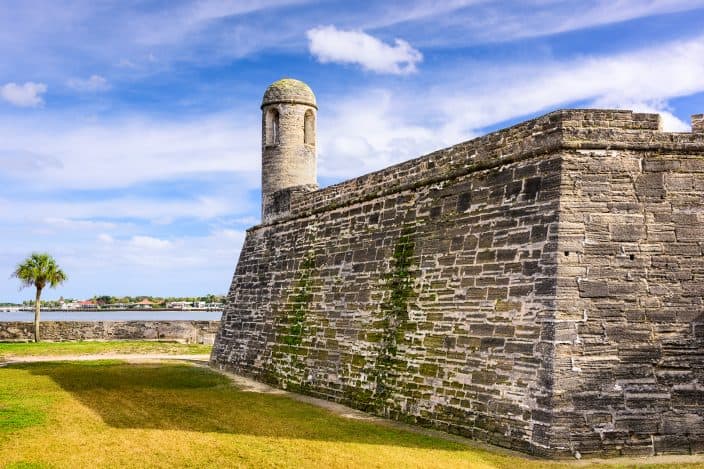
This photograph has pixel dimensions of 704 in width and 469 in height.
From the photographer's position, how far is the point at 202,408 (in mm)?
11742

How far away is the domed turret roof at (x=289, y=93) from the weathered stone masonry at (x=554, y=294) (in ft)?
29.5

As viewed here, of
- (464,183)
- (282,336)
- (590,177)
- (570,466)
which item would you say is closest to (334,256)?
(282,336)

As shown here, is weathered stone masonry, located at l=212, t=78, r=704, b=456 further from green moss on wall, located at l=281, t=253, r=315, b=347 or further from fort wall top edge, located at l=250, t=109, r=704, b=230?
green moss on wall, located at l=281, t=253, r=315, b=347

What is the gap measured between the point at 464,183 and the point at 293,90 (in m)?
10.5

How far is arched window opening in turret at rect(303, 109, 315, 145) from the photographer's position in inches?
800

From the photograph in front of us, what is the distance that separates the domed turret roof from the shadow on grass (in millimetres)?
8043

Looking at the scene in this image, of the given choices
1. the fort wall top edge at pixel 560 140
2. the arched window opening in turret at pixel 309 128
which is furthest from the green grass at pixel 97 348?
the fort wall top edge at pixel 560 140

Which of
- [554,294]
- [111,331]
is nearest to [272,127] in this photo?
[554,294]

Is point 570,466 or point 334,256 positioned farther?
point 334,256

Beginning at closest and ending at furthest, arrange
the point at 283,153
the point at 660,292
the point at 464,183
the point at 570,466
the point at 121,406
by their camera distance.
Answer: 1. the point at 570,466
2. the point at 660,292
3. the point at 464,183
4. the point at 121,406
5. the point at 283,153

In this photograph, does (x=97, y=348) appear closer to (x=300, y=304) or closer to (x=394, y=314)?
(x=300, y=304)

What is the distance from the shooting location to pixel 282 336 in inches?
615

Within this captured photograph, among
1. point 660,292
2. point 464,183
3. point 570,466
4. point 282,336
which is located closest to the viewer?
point 570,466

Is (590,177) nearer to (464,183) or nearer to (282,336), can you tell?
(464,183)
